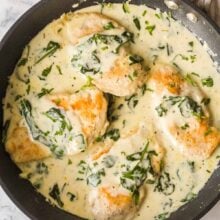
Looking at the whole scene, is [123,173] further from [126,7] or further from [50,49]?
[126,7]

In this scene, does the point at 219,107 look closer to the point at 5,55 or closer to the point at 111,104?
the point at 111,104

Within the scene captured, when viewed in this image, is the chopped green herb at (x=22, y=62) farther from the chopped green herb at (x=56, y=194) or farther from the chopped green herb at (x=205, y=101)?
the chopped green herb at (x=205, y=101)

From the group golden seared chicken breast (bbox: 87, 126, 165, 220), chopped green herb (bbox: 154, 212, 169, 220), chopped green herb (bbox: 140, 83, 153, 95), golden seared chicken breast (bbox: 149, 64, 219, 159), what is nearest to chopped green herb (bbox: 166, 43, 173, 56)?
golden seared chicken breast (bbox: 149, 64, 219, 159)

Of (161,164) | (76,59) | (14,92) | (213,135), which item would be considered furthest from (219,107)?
(14,92)

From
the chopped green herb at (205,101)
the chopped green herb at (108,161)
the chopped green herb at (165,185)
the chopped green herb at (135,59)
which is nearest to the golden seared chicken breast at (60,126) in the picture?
the chopped green herb at (108,161)

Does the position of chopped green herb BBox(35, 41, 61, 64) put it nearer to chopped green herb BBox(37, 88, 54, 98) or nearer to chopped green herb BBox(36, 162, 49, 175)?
chopped green herb BBox(37, 88, 54, 98)
